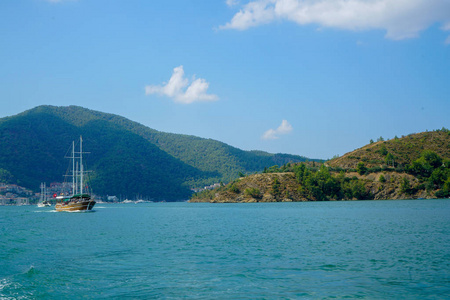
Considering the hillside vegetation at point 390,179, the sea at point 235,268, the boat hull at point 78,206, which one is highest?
the hillside vegetation at point 390,179

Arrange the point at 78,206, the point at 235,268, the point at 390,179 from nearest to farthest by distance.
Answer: the point at 235,268, the point at 78,206, the point at 390,179

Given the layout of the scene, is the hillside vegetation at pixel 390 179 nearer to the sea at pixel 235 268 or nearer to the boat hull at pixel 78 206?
the boat hull at pixel 78 206

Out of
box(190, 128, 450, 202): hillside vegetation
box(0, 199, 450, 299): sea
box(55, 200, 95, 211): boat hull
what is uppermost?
box(190, 128, 450, 202): hillside vegetation

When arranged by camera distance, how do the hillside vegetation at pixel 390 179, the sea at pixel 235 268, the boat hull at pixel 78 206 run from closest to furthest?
the sea at pixel 235 268, the boat hull at pixel 78 206, the hillside vegetation at pixel 390 179

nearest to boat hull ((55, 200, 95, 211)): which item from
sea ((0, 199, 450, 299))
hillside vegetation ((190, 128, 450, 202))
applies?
sea ((0, 199, 450, 299))

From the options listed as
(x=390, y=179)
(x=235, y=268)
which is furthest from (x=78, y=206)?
(x=390, y=179)

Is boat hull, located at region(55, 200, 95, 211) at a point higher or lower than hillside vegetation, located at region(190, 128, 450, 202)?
lower

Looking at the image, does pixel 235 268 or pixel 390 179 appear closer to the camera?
pixel 235 268

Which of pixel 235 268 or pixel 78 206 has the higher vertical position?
pixel 78 206

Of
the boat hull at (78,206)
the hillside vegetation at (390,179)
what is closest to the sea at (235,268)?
the boat hull at (78,206)

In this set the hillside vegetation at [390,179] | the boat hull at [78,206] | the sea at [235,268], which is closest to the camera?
the sea at [235,268]

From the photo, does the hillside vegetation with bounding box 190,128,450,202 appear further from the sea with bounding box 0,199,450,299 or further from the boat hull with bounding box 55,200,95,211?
the sea with bounding box 0,199,450,299

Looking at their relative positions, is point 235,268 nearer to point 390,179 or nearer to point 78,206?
point 78,206

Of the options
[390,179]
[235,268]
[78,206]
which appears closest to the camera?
[235,268]
